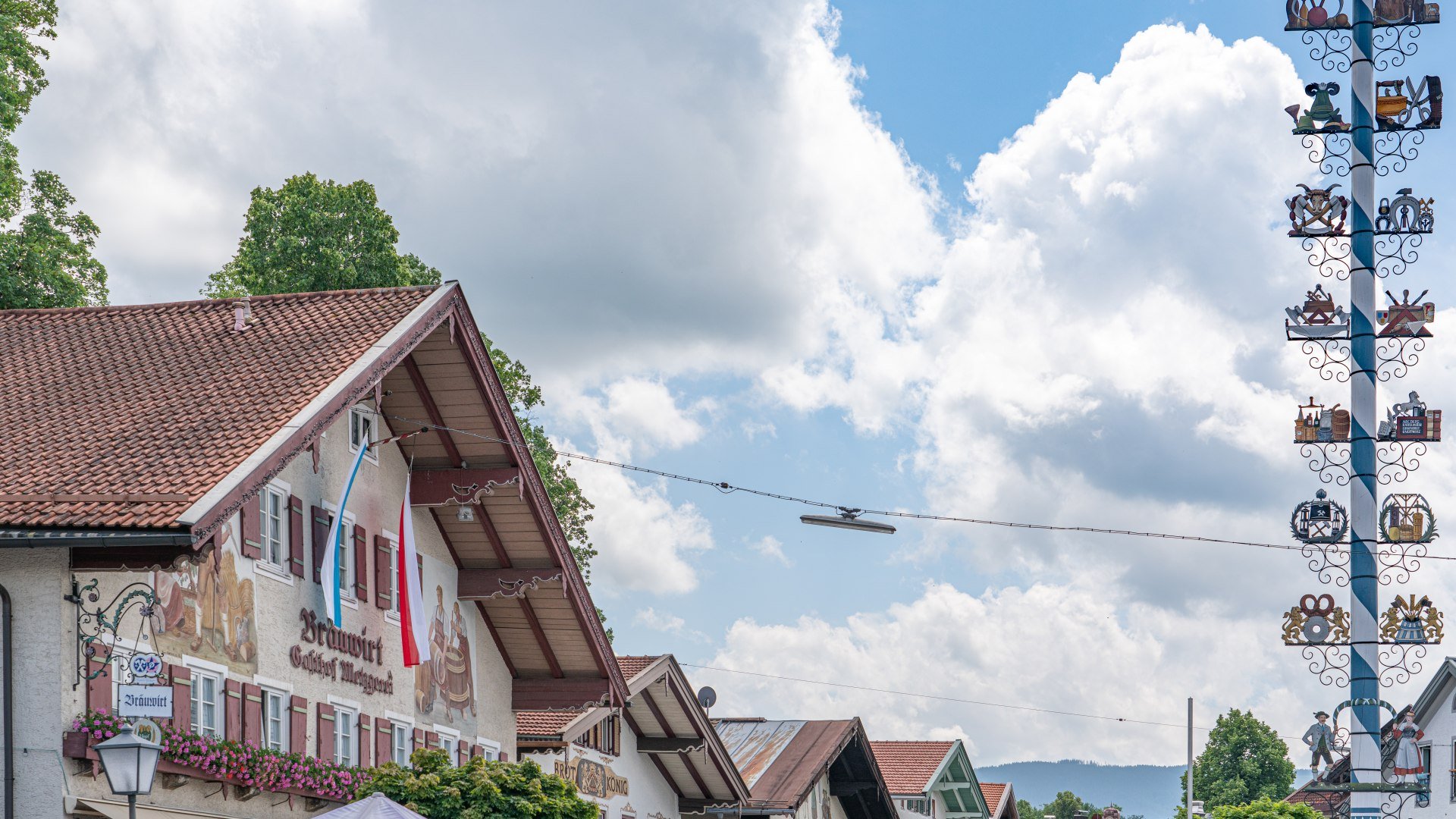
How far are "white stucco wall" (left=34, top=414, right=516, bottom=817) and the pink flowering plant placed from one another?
0.95ft

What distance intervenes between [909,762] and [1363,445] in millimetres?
26947

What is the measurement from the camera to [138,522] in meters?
20.1

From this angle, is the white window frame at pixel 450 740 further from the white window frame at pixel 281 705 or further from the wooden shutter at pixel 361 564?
the white window frame at pixel 281 705

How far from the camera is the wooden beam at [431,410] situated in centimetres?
2878

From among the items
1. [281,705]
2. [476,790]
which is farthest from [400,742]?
[476,790]

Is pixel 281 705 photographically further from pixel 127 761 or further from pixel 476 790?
pixel 127 761

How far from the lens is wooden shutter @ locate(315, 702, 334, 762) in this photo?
86.5ft

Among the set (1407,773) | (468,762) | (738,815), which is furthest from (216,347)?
(1407,773)

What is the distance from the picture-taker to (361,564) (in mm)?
28078

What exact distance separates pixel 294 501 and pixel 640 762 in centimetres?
1632

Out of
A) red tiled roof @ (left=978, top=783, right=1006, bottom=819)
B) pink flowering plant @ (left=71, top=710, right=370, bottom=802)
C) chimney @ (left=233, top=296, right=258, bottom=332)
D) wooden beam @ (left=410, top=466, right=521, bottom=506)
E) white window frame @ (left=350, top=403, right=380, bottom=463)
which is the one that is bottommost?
pink flowering plant @ (left=71, top=710, right=370, bottom=802)

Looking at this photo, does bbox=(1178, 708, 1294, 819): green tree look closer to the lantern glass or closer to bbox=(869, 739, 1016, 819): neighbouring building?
bbox=(869, 739, 1016, 819): neighbouring building

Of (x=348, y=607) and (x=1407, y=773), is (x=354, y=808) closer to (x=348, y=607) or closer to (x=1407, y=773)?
(x=348, y=607)

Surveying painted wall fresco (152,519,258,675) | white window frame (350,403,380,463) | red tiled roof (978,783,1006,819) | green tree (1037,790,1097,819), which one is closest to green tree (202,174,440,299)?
white window frame (350,403,380,463)
